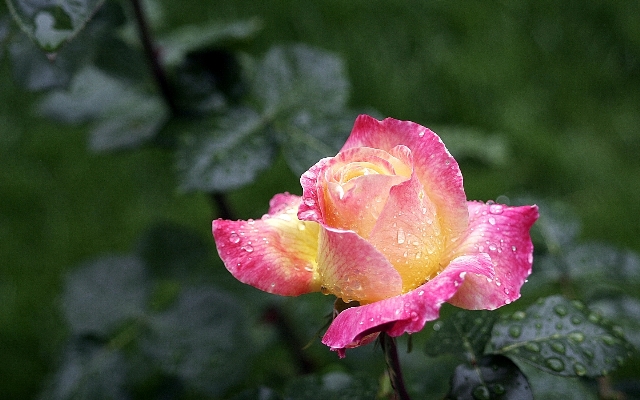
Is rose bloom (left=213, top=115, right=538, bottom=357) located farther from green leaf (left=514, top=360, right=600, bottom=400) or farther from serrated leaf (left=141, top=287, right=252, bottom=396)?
serrated leaf (left=141, top=287, right=252, bottom=396)

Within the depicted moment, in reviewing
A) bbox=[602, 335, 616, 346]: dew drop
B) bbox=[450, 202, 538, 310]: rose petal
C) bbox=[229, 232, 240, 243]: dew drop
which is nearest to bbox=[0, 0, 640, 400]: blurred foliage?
bbox=[602, 335, 616, 346]: dew drop

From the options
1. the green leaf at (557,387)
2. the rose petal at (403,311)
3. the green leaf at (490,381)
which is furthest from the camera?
the green leaf at (557,387)

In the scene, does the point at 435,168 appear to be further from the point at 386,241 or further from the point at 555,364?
the point at 555,364

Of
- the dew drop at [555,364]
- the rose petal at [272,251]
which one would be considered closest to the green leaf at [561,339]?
the dew drop at [555,364]

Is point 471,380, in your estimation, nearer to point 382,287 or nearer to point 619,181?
point 382,287

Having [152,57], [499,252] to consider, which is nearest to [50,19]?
[152,57]

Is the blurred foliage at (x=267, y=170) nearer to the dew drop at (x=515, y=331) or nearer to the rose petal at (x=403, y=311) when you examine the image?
the dew drop at (x=515, y=331)

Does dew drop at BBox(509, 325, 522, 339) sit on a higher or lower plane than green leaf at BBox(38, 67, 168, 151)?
higher
